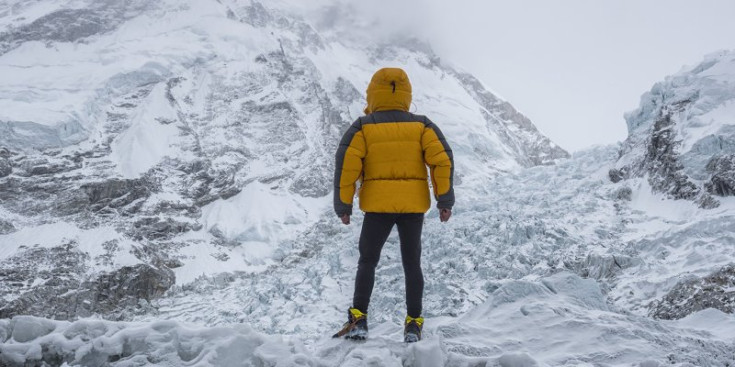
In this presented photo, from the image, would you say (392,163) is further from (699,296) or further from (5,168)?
(5,168)

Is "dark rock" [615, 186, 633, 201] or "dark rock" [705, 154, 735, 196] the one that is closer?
"dark rock" [705, 154, 735, 196]

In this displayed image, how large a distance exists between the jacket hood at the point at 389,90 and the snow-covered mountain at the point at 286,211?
185 centimetres

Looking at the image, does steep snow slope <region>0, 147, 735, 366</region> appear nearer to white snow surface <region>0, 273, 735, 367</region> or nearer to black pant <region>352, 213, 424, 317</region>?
white snow surface <region>0, 273, 735, 367</region>

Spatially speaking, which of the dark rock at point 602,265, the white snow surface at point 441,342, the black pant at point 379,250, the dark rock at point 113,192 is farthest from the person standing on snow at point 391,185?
the dark rock at point 113,192

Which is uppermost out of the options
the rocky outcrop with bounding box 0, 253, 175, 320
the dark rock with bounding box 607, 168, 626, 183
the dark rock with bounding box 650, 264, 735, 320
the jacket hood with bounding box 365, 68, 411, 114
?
the jacket hood with bounding box 365, 68, 411, 114

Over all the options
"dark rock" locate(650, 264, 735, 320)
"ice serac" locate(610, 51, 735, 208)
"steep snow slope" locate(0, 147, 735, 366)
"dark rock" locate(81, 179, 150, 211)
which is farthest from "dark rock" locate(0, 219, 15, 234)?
"dark rock" locate(650, 264, 735, 320)

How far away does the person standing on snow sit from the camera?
13.4 ft

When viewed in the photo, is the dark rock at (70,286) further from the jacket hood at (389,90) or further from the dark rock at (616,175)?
the jacket hood at (389,90)

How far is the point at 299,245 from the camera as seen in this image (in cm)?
8912

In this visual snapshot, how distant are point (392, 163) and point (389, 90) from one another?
0.60 m

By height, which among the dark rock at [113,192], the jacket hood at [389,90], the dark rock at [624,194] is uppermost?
the jacket hood at [389,90]

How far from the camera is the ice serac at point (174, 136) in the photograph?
86250 mm

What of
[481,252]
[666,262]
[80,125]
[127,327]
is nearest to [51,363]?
[127,327]

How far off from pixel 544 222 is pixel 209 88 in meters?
107
